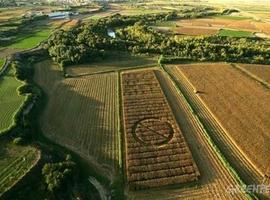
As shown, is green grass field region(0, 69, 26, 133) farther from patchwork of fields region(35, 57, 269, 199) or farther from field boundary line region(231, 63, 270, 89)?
field boundary line region(231, 63, 270, 89)

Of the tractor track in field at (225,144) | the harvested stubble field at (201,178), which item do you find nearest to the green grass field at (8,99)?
the harvested stubble field at (201,178)

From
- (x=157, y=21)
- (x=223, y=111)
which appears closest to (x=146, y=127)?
(x=223, y=111)

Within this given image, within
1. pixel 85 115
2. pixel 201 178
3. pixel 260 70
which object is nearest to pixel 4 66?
pixel 85 115

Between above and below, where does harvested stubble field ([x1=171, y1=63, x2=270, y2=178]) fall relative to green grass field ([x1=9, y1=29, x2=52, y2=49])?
above

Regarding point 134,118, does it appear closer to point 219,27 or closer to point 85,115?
point 85,115

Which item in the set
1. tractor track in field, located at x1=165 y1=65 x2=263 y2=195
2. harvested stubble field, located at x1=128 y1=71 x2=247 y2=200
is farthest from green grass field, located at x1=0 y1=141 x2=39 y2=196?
tractor track in field, located at x1=165 y1=65 x2=263 y2=195

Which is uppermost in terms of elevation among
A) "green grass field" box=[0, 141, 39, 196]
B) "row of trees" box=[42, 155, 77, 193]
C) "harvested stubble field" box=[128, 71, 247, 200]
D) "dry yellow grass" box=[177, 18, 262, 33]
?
"row of trees" box=[42, 155, 77, 193]
